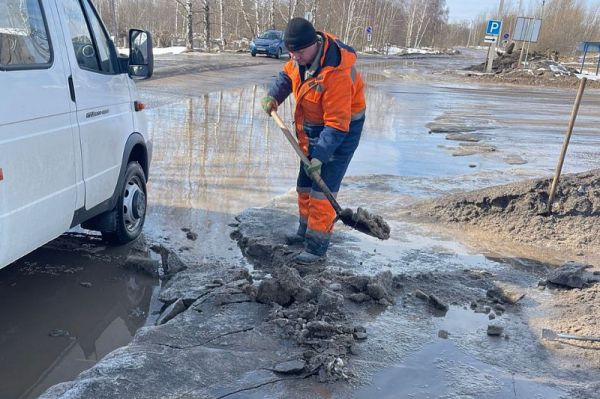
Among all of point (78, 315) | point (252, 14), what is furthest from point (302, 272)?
point (252, 14)

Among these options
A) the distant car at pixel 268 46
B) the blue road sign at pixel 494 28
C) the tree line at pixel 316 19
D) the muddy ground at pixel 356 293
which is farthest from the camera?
the tree line at pixel 316 19

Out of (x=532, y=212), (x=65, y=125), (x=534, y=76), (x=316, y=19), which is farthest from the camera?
(x=316, y=19)

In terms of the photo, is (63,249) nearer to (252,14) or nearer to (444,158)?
(444,158)

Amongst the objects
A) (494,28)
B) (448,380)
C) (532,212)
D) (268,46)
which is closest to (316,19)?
(268,46)

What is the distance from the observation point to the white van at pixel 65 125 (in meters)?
2.93

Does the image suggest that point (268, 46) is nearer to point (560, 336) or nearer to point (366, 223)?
point (366, 223)

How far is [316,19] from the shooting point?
53500 millimetres

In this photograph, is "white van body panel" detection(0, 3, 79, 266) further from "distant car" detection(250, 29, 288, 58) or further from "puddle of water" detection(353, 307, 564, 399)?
"distant car" detection(250, 29, 288, 58)

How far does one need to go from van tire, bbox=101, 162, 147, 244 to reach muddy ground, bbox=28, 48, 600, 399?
23cm

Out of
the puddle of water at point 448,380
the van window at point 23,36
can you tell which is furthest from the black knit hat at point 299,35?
the puddle of water at point 448,380

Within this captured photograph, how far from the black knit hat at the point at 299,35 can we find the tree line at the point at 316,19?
29762mm

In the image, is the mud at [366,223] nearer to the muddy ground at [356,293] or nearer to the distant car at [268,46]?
the muddy ground at [356,293]

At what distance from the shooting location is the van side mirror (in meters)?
4.52

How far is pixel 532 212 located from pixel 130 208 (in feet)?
13.7
